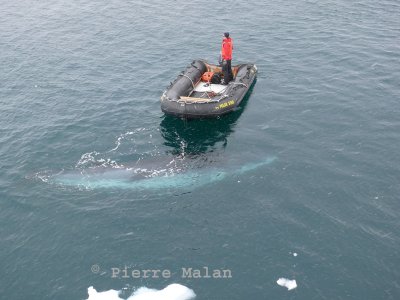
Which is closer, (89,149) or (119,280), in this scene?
(119,280)

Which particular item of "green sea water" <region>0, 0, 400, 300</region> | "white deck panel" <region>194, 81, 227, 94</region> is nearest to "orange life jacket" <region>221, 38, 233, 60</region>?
"white deck panel" <region>194, 81, 227, 94</region>

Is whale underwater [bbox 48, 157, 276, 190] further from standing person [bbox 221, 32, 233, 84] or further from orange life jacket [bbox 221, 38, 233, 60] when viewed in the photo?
orange life jacket [bbox 221, 38, 233, 60]

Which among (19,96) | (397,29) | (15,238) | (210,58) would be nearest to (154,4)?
(210,58)

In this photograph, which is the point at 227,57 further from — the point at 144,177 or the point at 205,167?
the point at 144,177

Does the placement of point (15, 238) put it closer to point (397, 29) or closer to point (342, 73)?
point (342, 73)

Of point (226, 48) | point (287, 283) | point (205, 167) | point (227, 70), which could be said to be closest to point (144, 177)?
point (205, 167)

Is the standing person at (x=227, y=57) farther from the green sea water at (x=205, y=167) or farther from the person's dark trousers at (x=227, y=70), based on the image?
the green sea water at (x=205, y=167)

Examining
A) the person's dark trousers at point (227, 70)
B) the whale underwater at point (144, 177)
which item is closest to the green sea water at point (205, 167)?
the whale underwater at point (144, 177)
